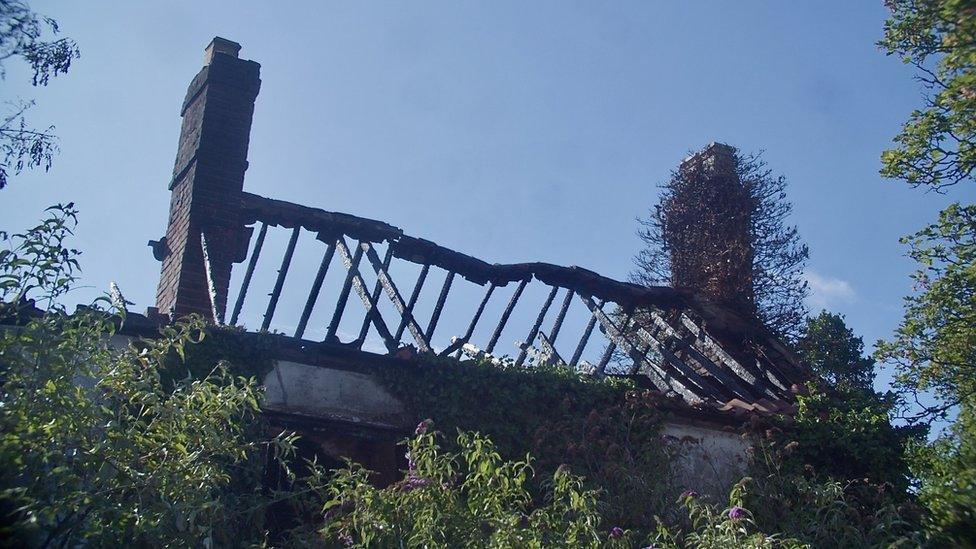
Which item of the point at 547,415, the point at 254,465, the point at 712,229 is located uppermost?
the point at 712,229

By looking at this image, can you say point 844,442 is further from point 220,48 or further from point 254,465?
point 220,48

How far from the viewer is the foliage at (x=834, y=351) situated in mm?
17047

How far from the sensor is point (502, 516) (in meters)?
5.77

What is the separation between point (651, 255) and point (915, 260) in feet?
19.6

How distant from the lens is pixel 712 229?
16.5 metres

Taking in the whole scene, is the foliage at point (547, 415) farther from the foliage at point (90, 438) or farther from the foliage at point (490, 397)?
the foliage at point (90, 438)

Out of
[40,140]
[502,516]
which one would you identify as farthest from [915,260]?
[40,140]

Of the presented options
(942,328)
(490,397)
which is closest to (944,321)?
(942,328)

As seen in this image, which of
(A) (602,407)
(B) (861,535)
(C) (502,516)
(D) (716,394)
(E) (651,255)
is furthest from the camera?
(E) (651,255)

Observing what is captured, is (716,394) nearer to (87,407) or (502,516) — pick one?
(502,516)

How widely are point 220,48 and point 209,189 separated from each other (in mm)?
2050

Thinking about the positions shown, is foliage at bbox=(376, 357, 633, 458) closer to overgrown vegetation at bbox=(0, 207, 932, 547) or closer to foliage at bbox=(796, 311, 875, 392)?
overgrown vegetation at bbox=(0, 207, 932, 547)

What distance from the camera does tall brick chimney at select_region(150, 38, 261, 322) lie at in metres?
10.8

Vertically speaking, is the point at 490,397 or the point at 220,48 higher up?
the point at 220,48
